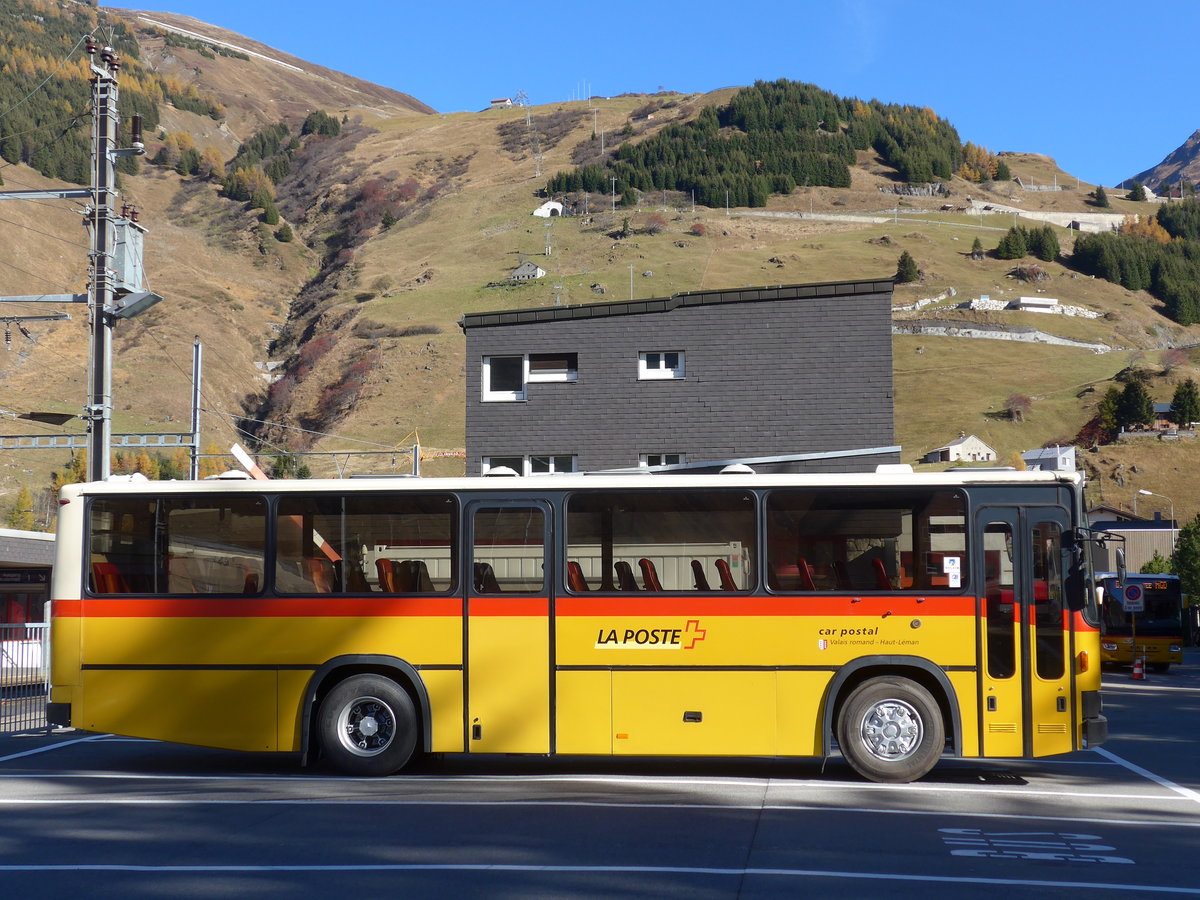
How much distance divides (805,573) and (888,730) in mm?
1626

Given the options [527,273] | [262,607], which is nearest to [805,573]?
[262,607]

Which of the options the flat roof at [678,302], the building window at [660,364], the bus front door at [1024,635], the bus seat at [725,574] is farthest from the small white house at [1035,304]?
the bus seat at [725,574]

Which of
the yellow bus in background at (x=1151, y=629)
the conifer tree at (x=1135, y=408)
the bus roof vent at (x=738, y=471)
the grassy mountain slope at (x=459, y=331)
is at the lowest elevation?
the yellow bus in background at (x=1151, y=629)

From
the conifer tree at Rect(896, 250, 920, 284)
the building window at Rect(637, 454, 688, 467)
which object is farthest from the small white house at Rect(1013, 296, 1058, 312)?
the building window at Rect(637, 454, 688, 467)

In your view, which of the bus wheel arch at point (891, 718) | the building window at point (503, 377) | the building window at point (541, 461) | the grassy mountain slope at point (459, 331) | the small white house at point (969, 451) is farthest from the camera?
the grassy mountain slope at point (459, 331)

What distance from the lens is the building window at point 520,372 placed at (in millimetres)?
32250

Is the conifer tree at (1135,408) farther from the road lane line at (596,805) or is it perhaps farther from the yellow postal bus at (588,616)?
the road lane line at (596,805)

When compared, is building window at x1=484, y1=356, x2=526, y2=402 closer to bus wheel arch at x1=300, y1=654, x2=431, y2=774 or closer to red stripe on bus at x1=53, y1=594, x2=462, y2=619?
red stripe on bus at x1=53, y1=594, x2=462, y2=619

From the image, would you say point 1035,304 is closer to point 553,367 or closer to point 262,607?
point 553,367

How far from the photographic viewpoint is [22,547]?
2780 cm

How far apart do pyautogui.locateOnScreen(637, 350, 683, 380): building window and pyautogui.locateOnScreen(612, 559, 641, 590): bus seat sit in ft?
66.0

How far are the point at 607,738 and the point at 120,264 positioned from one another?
16.0 meters

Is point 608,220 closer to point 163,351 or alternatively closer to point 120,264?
point 163,351

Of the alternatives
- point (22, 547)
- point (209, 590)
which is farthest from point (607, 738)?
point (22, 547)
